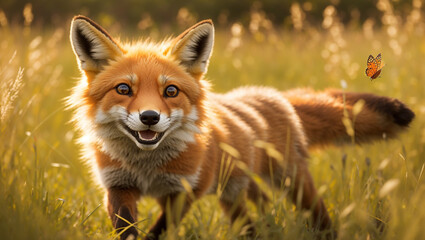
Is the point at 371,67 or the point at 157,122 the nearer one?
the point at 371,67

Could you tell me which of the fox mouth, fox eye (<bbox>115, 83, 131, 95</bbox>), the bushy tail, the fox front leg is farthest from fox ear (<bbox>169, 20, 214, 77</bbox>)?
the bushy tail

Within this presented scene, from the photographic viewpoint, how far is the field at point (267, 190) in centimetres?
218

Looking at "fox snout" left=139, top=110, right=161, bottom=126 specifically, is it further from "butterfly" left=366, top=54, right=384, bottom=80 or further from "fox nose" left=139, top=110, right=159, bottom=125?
"butterfly" left=366, top=54, right=384, bottom=80

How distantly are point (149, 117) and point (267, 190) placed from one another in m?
1.00

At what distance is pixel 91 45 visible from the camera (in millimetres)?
2984

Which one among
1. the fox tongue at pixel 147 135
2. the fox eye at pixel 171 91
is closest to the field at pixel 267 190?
the fox tongue at pixel 147 135

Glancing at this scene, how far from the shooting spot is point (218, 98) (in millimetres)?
3990

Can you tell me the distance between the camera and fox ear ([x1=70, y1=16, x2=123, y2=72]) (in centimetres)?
285

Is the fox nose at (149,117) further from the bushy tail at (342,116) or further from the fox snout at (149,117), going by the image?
the bushy tail at (342,116)

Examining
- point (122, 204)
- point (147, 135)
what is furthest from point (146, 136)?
point (122, 204)

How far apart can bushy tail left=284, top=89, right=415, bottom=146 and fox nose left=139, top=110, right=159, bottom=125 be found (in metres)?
1.79

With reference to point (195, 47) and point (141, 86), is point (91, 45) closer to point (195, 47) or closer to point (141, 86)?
point (141, 86)

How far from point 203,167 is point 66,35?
361 inches

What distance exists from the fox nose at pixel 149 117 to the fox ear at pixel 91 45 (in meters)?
0.70
